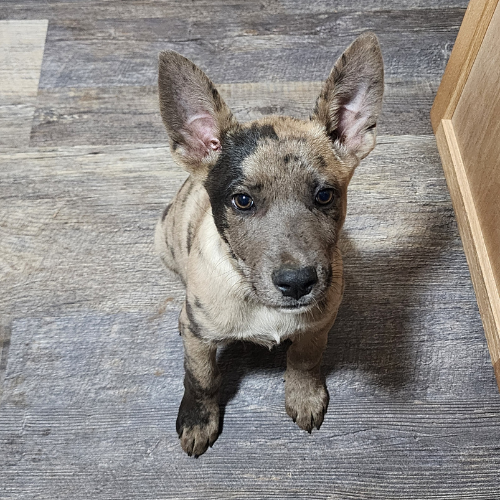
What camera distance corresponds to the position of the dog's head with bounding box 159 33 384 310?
1844mm

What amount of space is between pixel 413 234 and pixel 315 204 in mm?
1413

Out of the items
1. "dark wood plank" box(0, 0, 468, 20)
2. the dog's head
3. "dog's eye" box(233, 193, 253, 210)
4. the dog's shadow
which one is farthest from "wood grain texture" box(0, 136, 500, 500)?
"dark wood plank" box(0, 0, 468, 20)

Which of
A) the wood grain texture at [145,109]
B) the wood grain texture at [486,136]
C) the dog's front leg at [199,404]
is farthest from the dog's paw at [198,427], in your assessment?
the wood grain texture at [145,109]

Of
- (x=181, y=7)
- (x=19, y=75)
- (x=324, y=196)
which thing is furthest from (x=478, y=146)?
(x=19, y=75)

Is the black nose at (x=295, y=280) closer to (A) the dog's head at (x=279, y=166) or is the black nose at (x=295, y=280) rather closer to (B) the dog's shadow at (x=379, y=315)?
(A) the dog's head at (x=279, y=166)

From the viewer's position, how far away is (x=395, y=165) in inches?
132

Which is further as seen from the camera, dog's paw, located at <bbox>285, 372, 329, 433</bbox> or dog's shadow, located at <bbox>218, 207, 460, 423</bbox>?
dog's shadow, located at <bbox>218, 207, 460, 423</bbox>

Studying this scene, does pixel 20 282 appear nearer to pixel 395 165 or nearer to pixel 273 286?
pixel 273 286

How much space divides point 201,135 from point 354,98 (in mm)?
553

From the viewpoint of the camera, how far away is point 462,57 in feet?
10.0

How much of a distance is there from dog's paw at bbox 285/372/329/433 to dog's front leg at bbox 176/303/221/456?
0.34 metres

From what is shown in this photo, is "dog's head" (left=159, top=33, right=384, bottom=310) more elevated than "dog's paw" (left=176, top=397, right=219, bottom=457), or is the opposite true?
"dog's head" (left=159, top=33, right=384, bottom=310)

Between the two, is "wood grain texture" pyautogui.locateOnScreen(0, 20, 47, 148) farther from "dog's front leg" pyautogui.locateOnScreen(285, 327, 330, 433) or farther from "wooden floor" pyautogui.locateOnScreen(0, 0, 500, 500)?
"dog's front leg" pyautogui.locateOnScreen(285, 327, 330, 433)

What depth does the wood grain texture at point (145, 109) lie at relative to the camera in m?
3.46
